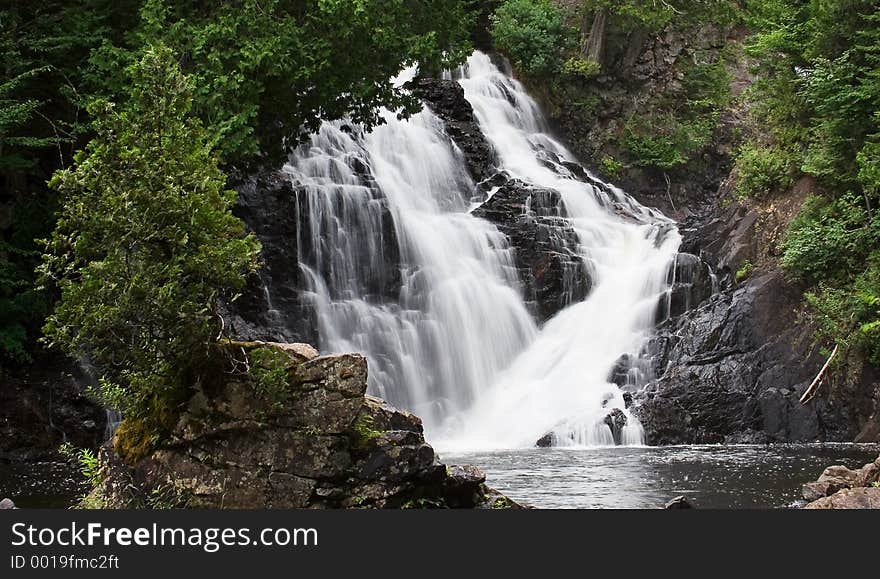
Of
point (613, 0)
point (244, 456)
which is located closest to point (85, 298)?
point (244, 456)

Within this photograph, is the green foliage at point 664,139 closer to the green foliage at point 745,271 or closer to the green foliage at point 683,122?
the green foliage at point 683,122

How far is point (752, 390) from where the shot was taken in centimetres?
2011

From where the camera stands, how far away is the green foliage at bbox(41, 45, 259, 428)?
911 centimetres

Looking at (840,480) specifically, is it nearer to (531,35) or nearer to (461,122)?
(461,122)

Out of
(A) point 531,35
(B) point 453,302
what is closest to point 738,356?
(B) point 453,302

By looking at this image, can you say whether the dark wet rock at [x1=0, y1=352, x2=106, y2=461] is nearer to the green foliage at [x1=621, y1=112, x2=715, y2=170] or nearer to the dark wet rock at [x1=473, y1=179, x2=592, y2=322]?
the dark wet rock at [x1=473, y1=179, x2=592, y2=322]

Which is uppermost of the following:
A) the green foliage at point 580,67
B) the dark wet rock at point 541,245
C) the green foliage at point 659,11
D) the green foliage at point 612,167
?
the green foliage at point 659,11

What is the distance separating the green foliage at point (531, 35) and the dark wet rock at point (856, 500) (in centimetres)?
2789

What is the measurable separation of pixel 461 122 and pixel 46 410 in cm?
1805

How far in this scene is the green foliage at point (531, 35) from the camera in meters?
35.5

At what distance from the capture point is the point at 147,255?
30.4 feet

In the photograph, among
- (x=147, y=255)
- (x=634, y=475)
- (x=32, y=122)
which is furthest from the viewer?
(x=32, y=122)

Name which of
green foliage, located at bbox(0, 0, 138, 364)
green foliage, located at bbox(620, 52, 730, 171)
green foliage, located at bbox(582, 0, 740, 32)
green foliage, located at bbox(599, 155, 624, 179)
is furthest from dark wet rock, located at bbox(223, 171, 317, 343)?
green foliage, located at bbox(620, 52, 730, 171)

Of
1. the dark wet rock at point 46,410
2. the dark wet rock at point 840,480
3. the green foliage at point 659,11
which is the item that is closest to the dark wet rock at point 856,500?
the dark wet rock at point 840,480
